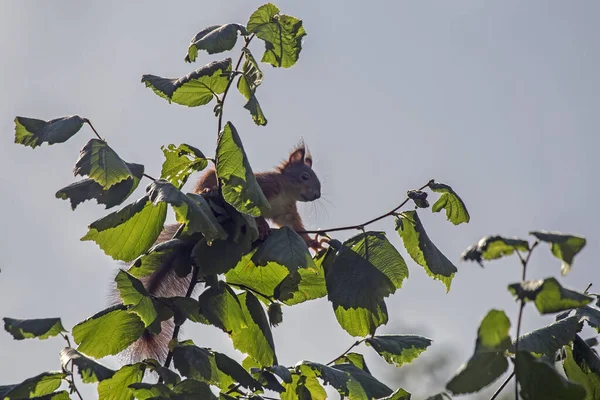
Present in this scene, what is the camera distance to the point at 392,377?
19.4 m

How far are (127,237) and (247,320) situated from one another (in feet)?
1.41

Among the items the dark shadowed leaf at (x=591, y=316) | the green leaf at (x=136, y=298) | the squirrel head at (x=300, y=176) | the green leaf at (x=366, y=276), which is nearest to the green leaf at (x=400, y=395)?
the green leaf at (x=366, y=276)

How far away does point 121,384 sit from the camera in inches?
90.4

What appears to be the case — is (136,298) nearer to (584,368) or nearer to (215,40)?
(215,40)

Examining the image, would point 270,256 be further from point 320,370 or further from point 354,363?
point 354,363

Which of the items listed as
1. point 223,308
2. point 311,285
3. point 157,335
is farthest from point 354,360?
point 157,335

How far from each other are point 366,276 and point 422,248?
257 millimetres

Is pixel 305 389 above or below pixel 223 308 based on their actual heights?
below

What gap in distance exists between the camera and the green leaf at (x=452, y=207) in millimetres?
2715

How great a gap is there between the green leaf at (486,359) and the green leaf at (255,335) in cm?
126

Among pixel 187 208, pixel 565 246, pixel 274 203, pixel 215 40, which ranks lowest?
pixel 565 246

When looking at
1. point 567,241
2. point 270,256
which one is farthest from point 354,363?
point 567,241

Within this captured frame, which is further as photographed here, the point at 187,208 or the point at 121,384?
the point at 121,384

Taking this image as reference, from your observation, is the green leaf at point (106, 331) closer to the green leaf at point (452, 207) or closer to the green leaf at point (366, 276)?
the green leaf at point (366, 276)
